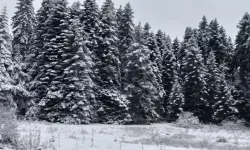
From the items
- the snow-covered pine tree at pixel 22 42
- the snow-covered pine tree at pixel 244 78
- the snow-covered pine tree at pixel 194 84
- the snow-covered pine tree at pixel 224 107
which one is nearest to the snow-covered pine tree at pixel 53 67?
the snow-covered pine tree at pixel 22 42

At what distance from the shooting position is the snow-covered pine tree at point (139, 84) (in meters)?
32.5

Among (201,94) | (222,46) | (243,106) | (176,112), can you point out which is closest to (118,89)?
(176,112)

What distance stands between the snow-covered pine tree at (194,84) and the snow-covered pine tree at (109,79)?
46.1ft

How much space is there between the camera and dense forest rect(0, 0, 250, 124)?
85.6ft

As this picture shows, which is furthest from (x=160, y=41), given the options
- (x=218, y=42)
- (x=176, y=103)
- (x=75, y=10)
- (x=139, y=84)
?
(x=75, y=10)

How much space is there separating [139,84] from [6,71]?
15.1 meters

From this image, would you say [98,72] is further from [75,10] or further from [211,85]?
[211,85]

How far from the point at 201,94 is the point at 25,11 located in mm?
27301

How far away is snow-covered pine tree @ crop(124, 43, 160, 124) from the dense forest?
94 millimetres

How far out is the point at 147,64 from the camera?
33.8m

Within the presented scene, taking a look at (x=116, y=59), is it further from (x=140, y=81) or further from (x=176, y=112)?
(x=176, y=112)

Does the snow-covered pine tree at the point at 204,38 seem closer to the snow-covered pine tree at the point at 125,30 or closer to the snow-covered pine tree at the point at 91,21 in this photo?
the snow-covered pine tree at the point at 125,30

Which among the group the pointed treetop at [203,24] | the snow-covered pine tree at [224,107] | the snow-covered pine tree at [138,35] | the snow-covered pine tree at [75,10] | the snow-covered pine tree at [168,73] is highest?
the pointed treetop at [203,24]

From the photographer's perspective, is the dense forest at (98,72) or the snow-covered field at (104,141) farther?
the dense forest at (98,72)
